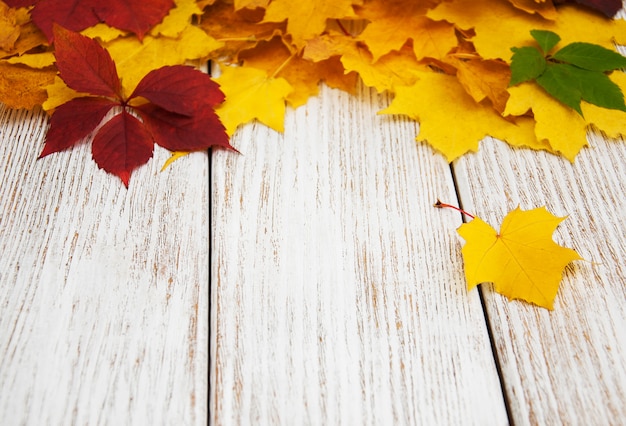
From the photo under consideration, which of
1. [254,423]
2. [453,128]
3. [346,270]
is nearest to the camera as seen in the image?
[254,423]

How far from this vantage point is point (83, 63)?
2.66 feet

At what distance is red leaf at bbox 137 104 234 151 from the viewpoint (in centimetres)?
82

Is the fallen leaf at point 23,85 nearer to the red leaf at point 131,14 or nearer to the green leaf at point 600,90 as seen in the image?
the red leaf at point 131,14

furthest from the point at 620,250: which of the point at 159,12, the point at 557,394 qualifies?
the point at 159,12

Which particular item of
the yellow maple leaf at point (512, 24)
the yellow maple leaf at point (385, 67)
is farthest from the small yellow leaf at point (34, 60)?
the yellow maple leaf at point (512, 24)

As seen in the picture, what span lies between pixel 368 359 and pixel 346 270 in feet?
0.40

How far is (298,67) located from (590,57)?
446 millimetres

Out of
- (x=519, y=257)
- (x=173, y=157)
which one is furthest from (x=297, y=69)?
(x=519, y=257)

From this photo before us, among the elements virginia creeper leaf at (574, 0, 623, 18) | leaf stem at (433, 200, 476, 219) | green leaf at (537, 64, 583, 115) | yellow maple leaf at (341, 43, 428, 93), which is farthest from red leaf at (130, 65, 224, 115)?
virginia creeper leaf at (574, 0, 623, 18)

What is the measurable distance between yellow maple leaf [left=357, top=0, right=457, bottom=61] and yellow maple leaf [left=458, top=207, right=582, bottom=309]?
1.05 feet

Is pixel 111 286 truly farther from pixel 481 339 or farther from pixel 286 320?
pixel 481 339

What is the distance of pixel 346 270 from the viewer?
737mm

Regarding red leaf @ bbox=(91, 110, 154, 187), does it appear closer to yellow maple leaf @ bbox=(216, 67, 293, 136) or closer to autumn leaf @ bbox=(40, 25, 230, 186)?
autumn leaf @ bbox=(40, 25, 230, 186)

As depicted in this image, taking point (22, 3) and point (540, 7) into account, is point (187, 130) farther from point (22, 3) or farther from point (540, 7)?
point (540, 7)
